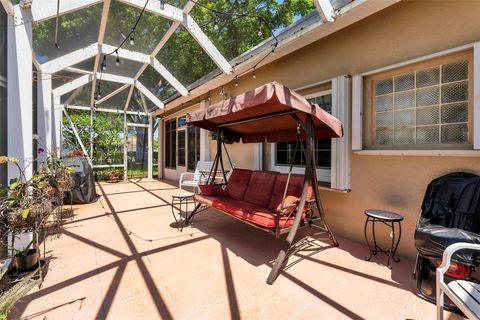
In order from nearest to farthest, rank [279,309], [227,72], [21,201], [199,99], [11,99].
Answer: [279,309] → [21,201] → [11,99] → [227,72] → [199,99]

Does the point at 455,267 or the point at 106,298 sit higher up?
the point at 455,267

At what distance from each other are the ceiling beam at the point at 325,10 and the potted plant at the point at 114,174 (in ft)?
31.3

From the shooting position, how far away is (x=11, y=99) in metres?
2.93

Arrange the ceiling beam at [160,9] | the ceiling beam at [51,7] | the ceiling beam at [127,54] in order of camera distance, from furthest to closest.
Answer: the ceiling beam at [127,54] → the ceiling beam at [160,9] → the ceiling beam at [51,7]

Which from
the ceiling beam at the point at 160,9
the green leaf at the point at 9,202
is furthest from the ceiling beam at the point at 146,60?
the green leaf at the point at 9,202

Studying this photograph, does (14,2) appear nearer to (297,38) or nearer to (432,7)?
(297,38)

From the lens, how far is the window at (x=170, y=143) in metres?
9.86

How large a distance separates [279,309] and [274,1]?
9.97 metres

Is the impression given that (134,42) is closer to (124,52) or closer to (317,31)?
(124,52)

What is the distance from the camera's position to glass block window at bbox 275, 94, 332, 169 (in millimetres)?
3918

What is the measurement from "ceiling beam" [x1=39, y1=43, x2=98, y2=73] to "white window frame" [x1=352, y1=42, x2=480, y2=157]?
580cm

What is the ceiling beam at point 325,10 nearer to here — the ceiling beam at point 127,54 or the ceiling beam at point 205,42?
the ceiling beam at point 205,42

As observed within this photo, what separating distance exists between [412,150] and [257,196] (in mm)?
2141

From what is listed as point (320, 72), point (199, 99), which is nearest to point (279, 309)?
point (320, 72)
